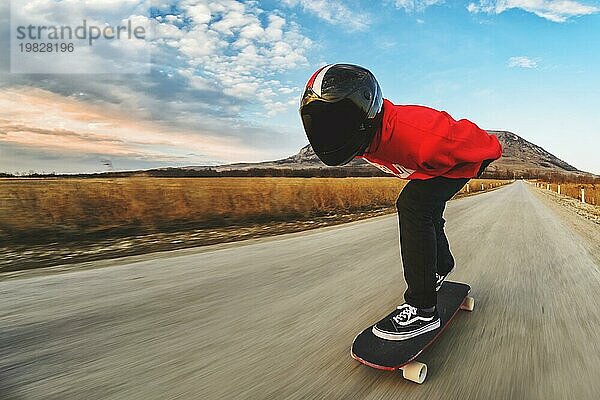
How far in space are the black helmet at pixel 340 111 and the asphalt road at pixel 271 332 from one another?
1.19 meters

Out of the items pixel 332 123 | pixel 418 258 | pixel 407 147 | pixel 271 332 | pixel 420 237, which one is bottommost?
pixel 271 332

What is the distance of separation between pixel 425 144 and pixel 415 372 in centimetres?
119

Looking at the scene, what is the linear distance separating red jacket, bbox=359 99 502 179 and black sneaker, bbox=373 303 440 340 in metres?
0.81

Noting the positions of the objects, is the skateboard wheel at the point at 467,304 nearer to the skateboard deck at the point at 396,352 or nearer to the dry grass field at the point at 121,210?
the skateboard deck at the point at 396,352

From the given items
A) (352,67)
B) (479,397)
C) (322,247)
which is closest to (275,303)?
(479,397)

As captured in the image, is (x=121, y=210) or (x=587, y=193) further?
(x=587, y=193)

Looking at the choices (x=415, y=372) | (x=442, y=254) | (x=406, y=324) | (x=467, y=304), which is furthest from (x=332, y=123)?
(x=467, y=304)

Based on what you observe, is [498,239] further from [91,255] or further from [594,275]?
[91,255]

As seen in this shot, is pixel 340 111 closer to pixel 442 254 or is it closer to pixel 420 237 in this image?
pixel 420 237

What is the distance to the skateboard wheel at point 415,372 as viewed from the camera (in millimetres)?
1967

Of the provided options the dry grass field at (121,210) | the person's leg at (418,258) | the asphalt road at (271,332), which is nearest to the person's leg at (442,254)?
the asphalt road at (271,332)

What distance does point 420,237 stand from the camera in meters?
2.22

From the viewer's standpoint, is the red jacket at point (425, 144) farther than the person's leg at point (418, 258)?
No

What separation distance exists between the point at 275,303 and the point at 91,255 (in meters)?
3.79
